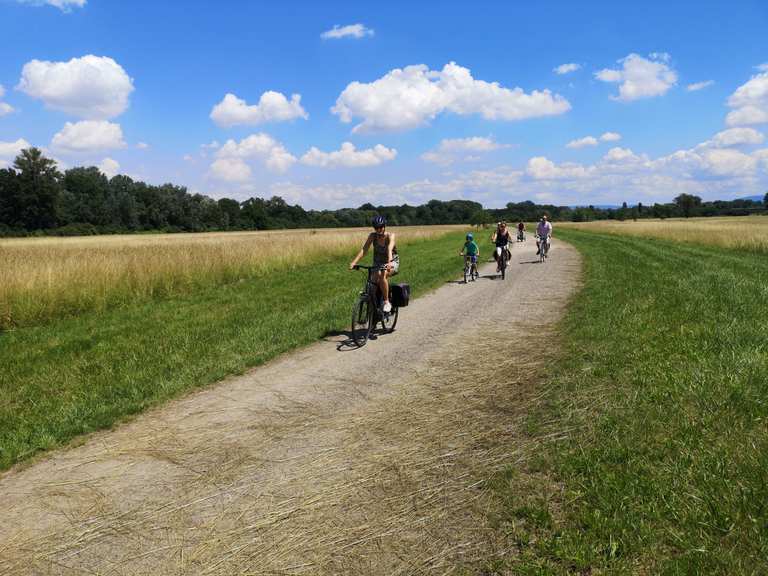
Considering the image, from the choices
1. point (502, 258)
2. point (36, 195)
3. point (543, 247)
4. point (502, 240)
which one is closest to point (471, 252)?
point (502, 258)

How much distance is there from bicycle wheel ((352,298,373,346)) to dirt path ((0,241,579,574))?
5.15 ft

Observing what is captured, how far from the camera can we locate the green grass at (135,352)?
502 cm

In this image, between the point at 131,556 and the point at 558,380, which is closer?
the point at 131,556

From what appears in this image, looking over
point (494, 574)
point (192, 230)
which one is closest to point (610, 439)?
point (494, 574)

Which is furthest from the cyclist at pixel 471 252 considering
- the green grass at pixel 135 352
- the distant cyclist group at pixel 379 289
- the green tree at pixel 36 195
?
the green tree at pixel 36 195

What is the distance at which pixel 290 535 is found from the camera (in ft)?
9.36

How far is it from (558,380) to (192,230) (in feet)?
318

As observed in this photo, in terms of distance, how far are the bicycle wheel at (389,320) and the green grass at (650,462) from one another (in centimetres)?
315

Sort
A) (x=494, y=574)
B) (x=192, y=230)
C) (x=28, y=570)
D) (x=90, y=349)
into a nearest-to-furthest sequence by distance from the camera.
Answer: (x=494, y=574) → (x=28, y=570) → (x=90, y=349) → (x=192, y=230)

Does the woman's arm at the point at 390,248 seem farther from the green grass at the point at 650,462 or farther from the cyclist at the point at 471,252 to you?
the cyclist at the point at 471,252

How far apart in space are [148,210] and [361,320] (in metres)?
96.5

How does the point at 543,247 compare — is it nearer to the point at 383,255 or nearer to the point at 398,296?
the point at 398,296

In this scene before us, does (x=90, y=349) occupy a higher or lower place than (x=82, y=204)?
lower

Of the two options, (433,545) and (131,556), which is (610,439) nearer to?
(433,545)
